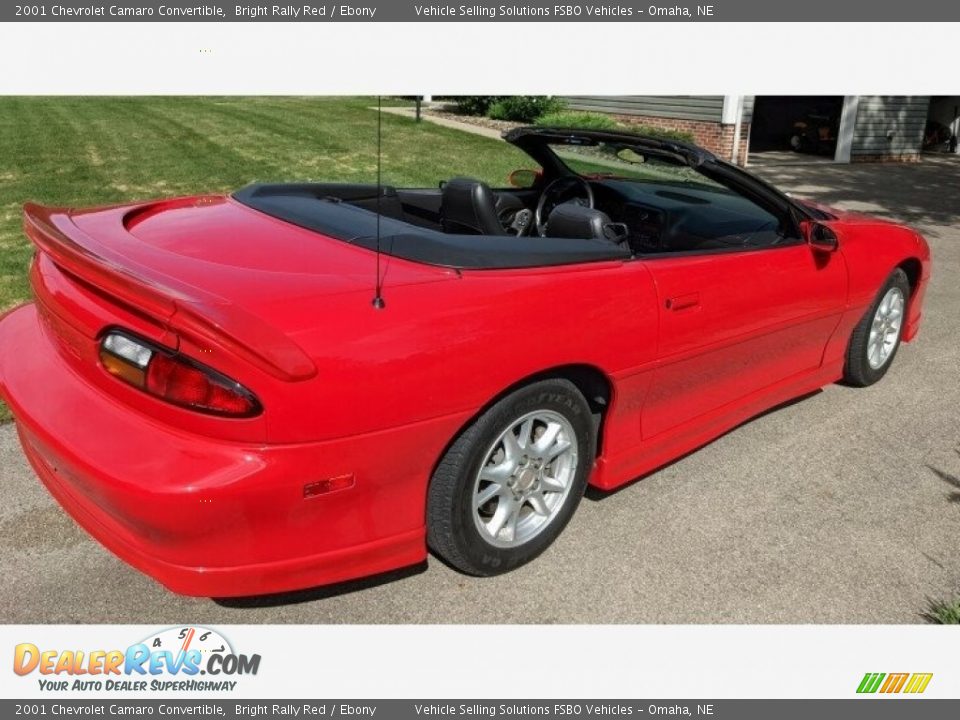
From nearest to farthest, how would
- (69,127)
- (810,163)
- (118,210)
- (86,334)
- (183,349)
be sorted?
1. (183,349)
2. (86,334)
3. (118,210)
4. (69,127)
5. (810,163)

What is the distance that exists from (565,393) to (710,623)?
88 centimetres

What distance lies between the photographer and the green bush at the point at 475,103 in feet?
61.4

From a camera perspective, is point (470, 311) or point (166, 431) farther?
point (470, 311)

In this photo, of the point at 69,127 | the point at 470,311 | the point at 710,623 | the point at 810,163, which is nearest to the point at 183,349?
the point at 470,311

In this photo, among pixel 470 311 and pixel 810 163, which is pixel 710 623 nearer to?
pixel 470 311

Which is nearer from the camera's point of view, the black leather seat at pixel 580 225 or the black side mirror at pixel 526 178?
the black leather seat at pixel 580 225

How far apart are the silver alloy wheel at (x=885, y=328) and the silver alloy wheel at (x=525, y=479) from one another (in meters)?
2.40

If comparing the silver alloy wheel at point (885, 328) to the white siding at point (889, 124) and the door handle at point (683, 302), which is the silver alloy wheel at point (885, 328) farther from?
the white siding at point (889, 124)

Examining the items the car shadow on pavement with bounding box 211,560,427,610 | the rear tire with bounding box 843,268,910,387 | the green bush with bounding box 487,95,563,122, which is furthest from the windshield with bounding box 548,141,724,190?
the green bush with bounding box 487,95,563,122

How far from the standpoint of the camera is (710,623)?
2.70 meters

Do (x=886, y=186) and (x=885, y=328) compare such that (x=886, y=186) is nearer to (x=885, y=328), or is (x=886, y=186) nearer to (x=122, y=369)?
(x=885, y=328)

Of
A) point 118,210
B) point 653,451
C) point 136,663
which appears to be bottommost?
point 136,663

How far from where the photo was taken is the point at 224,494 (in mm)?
2096

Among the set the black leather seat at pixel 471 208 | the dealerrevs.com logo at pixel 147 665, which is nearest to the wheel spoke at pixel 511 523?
the dealerrevs.com logo at pixel 147 665
